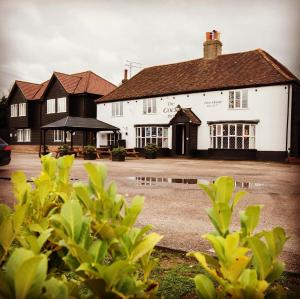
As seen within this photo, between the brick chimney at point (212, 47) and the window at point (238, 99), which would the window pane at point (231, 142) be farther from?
the brick chimney at point (212, 47)

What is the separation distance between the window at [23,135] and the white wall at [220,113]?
48.6 feet

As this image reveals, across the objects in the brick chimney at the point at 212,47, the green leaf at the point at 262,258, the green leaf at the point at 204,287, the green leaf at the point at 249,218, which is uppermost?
the brick chimney at the point at 212,47

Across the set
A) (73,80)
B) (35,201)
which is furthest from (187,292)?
(73,80)

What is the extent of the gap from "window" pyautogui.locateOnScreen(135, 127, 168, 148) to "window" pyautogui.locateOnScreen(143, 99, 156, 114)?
164 centimetres

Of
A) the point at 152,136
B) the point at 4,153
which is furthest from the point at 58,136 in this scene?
the point at 4,153

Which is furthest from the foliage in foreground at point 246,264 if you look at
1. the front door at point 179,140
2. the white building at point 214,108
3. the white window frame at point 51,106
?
the white window frame at point 51,106

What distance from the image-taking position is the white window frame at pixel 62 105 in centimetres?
3854

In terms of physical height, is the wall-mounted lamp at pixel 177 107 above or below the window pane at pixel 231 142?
above

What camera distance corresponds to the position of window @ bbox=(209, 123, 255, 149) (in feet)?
83.7

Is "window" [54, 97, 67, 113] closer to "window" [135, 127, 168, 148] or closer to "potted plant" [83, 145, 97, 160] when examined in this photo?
"window" [135, 127, 168, 148]

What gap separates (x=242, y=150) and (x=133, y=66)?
18.5m

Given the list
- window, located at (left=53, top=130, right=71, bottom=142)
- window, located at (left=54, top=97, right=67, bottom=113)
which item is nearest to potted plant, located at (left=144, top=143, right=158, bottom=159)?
window, located at (left=53, top=130, right=71, bottom=142)

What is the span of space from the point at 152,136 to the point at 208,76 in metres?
7.45

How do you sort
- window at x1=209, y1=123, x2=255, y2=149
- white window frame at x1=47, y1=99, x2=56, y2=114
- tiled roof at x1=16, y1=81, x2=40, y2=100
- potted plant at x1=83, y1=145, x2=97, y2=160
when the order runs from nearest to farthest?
potted plant at x1=83, y1=145, x2=97, y2=160, window at x1=209, y1=123, x2=255, y2=149, white window frame at x1=47, y1=99, x2=56, y2=114, tiled roof at x1=16, y1=81, x2=40, y2=100
